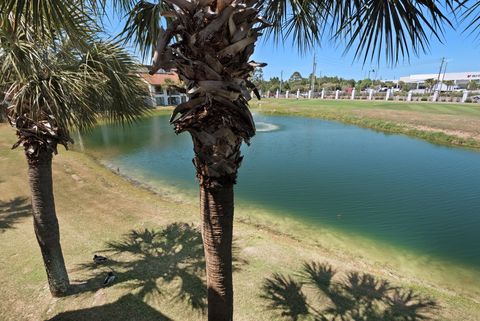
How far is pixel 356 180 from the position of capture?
516 inches

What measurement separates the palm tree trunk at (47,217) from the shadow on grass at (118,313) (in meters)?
0.56

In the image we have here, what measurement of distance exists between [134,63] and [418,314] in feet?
20.7

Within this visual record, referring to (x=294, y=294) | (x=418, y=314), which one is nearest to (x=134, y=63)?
(x=294, y=294)

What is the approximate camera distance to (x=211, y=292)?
3.04m

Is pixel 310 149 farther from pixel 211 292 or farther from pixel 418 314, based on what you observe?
pixel 211 292

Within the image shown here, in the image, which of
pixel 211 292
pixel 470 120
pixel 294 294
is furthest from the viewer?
pixel 470 120

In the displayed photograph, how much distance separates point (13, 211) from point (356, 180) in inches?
499

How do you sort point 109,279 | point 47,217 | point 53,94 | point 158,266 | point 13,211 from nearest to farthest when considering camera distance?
1. point 53,94
2. point 47,217
3. point 109,279
4. point 158,266
5. point 13,211

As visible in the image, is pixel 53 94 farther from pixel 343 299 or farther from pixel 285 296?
pixel 343 299

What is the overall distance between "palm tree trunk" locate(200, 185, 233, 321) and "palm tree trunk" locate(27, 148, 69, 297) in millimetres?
3043

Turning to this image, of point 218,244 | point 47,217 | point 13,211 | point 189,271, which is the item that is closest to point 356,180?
point 189,271

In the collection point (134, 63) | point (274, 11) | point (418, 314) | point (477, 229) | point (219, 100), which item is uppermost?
point (274, 11)

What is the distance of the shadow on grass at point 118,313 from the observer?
4496 millimetres

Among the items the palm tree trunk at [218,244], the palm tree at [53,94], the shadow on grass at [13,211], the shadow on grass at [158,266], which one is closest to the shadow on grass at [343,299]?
the shadow on grass at [158,266]
